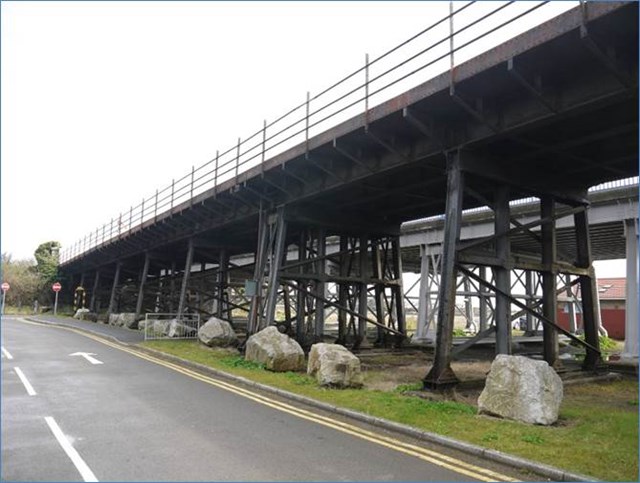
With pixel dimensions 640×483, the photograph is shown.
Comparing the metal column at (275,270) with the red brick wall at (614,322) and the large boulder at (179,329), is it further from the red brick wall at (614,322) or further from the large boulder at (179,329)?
the red brick wall at (614,322)

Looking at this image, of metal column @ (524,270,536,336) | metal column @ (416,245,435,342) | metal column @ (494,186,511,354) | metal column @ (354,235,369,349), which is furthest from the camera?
metal column @ (524,270,536,336)

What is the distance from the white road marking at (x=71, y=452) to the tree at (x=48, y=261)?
64.9 meters

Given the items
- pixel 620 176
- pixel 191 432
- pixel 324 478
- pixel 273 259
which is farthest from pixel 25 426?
pixel 620 176

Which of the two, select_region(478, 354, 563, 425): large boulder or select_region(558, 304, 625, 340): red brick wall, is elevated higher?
select_region(558, 304, 625, 340): red brick wall

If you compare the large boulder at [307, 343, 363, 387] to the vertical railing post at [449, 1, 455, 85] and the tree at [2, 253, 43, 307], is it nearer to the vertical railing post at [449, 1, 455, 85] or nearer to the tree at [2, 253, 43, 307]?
the vertical railing post at [449, 1, 455, 85]

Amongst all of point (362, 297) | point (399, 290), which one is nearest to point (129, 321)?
point (362, 297)

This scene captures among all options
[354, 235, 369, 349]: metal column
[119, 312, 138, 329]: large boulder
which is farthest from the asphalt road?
[119, 312, 138, 329]: large boulder

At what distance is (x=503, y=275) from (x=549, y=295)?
1.95 meters

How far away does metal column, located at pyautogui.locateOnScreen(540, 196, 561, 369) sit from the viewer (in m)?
13.9

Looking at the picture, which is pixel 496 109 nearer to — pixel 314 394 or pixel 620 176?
pixel 620 176

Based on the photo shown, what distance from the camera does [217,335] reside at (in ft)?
70.3

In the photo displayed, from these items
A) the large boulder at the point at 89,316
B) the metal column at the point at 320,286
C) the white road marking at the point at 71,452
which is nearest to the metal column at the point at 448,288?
the white road marking at the point at 71,452

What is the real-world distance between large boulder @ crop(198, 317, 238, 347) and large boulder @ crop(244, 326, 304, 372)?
557 cm

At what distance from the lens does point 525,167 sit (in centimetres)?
1420
